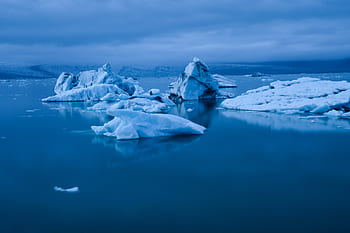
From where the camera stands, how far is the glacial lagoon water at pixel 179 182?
151 inches

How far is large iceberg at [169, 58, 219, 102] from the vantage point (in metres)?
19.6

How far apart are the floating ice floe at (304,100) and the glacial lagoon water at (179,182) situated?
341 centimetres

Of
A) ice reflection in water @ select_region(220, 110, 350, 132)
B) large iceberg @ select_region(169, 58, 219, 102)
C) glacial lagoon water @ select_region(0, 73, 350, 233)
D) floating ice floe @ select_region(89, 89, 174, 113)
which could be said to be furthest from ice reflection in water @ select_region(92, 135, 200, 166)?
large iceberg @ select_region(169, 58, 219, 102)

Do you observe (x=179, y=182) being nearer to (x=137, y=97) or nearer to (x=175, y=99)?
(x=137, y=97)

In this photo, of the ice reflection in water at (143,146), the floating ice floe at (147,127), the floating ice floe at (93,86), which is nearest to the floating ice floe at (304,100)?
the floating ice floe at (147,127)

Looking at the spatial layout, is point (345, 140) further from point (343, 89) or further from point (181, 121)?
point (343, 89)

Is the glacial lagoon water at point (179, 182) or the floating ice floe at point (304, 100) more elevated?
the floating ice floe at point (304, 100)

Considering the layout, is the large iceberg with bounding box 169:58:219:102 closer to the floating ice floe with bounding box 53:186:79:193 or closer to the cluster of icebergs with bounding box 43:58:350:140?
the cluster of icebergs with bounding box 43:58:350:140

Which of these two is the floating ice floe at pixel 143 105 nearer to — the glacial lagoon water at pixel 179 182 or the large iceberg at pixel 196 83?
the large iceberg at pixel 196 83

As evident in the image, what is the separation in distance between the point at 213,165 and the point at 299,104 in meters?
8.63

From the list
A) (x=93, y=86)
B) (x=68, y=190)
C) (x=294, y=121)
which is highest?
(x=93, y=86)

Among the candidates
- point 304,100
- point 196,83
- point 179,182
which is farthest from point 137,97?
point 179,182

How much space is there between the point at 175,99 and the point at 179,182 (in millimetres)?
15643

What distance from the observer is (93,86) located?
20.8 meters
